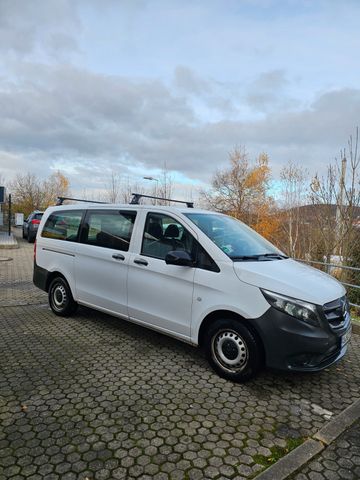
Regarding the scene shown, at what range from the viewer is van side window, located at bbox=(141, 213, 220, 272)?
12.6ft

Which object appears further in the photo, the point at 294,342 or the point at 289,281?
the point at 289,281

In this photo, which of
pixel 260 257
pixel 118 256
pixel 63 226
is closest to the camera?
pixel 260 257

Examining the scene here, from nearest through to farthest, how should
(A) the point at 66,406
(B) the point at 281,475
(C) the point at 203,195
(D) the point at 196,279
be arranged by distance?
(B) the point at 281,475 < (A) the point at 66,406 < (D) the point at 196,279 < (C) the point at 203,195

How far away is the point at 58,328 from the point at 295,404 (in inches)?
138

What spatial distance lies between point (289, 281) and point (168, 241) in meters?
1.51

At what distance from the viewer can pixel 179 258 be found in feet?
12.5

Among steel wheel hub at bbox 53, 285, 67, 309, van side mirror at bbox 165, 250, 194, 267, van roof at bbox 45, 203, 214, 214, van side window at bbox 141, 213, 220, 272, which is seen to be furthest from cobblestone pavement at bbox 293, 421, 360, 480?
steel wheel hub at bbox 53, 285, 67, 309

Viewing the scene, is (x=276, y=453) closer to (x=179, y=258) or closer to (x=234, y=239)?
(x=179, y=258)

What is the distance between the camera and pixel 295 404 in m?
3.34

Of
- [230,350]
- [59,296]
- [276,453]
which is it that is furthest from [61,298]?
[276,453]

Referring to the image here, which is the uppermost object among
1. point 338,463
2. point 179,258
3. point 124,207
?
point 124,207

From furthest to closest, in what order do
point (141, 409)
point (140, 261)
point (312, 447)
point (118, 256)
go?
point (118, 256)
point (140, 261)
point (141, 409)
point (312, 447)

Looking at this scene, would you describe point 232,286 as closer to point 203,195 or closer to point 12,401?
point 12,401

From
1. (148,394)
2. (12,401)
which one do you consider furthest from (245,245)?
(12,401)
